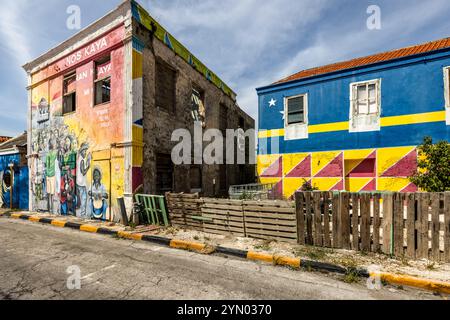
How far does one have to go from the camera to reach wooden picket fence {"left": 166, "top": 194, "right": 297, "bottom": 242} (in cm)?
579

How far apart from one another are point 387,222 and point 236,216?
3.49 metres

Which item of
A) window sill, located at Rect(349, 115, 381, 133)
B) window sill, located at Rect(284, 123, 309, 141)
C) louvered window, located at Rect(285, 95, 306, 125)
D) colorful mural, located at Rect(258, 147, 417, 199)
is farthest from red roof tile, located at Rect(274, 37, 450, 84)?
colorful mural, located at Rect(258, 147, 417, 199)

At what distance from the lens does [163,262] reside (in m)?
4.85

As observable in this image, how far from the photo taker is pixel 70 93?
10.9 metres

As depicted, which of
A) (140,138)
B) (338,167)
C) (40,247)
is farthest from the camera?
(338,167)

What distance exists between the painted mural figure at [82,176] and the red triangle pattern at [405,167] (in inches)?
478

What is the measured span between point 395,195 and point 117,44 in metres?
9.94

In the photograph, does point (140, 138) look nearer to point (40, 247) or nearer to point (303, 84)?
point (40, 247)

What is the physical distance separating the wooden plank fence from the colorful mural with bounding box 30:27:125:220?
482 cm

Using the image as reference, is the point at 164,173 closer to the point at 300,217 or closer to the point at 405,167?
the point at 300,217

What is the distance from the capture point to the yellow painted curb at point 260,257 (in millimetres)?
4836

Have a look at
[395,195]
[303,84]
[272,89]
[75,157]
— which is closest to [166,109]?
[75,157]

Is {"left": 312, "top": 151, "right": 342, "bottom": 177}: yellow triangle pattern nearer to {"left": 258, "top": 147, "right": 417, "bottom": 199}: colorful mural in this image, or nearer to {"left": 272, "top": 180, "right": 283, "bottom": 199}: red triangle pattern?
{"left": 258, "top": 147, "right": 417, "bottom": 199}: colorful mural

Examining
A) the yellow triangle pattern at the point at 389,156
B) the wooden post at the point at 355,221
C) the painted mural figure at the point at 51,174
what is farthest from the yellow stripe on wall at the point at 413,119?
the painted mural figure at the point at 51,174
